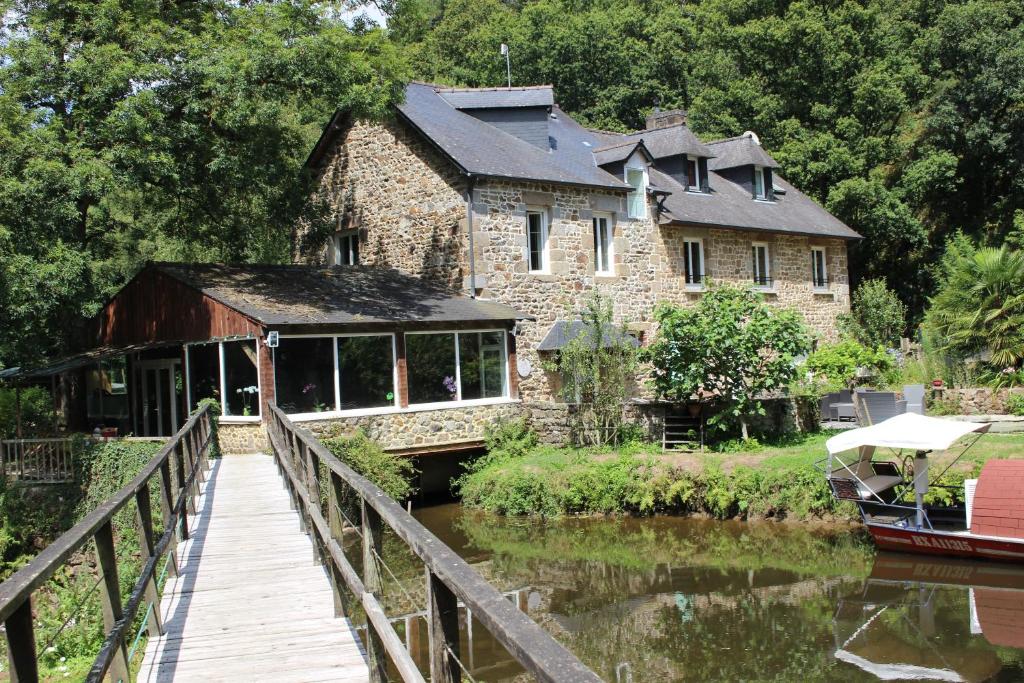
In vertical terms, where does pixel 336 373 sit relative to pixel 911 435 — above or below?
above

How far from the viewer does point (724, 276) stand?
24406 mm

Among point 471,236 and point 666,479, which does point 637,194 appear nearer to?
point 471,236

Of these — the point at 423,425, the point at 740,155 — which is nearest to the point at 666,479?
the point at 423,425

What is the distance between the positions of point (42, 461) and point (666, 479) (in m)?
12.2

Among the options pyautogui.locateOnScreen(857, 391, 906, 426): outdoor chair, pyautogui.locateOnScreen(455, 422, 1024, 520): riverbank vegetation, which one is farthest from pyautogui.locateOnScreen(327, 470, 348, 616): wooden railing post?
pyautogui.locateOnScreen(857, 391, 906, 426): outdoor chair

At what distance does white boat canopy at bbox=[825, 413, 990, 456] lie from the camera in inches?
494

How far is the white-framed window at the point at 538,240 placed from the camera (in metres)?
21.0

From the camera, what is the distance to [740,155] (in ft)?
89.5

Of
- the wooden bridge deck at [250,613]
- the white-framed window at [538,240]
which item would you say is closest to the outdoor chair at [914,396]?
the white-framed window at [538,240]

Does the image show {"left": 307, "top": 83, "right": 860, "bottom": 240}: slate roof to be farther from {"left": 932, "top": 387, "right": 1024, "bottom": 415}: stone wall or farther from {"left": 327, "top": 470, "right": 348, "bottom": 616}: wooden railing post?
{"left": 327, "top": 470, "right": 348, "bottom": 616}: wooden railing post

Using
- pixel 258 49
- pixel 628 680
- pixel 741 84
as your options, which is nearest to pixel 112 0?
pixel 258 49

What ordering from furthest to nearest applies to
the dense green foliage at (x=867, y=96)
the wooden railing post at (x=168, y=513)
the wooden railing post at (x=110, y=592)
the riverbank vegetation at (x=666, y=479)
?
the dense green foliage at (x=867, y=96) → the riverbank vegetation at (x=666, y=479) → the wooden railing post at (x=168, y=513) → the wooden railing post at (x=110, y=592)

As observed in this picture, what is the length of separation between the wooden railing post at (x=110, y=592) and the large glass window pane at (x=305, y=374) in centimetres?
1240

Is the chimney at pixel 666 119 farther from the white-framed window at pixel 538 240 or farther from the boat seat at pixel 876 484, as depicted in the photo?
the boat seat at pixel 876 484
